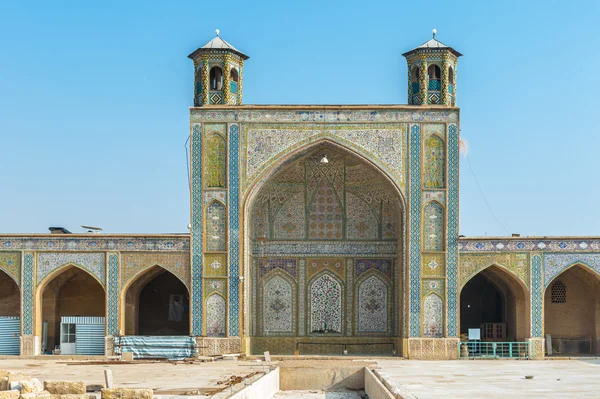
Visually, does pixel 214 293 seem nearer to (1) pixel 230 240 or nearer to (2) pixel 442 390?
(1) pixel 230 240

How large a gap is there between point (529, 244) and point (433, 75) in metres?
4.74

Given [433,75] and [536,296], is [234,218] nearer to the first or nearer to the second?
[433,75]

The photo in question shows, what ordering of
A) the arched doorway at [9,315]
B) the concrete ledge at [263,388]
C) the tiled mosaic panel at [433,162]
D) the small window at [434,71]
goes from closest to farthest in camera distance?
the concrete ledge at [263,388] → the tiled mosaic panel at [433,162] → the small window at [434,71] → the arched doorway at [9,315]

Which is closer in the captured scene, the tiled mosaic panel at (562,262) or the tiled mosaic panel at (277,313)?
the tiled mosaic panel at (562,262)

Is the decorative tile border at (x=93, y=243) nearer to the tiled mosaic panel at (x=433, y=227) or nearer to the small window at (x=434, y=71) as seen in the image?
the tiled mosaic panel at (x=433, y=227)

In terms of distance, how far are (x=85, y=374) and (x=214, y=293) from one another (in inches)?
209

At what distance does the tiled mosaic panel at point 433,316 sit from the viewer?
23.0 meters

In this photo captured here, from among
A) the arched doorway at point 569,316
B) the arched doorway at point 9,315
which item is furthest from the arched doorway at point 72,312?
the arched doorway at point 569,316

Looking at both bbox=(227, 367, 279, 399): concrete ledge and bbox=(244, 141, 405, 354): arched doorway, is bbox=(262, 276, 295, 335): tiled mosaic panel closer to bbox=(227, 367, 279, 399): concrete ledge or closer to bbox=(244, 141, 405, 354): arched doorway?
bbox=(244, 141, 405, 354): arched doorway

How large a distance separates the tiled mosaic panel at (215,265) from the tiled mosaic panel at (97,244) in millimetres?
619

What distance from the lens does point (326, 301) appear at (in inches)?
997

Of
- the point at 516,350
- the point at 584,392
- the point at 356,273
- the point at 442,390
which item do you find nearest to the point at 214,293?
the point at 356,273

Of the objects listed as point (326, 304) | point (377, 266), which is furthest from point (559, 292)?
point (326, 304)

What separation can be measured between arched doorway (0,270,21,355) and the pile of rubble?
10539mm
